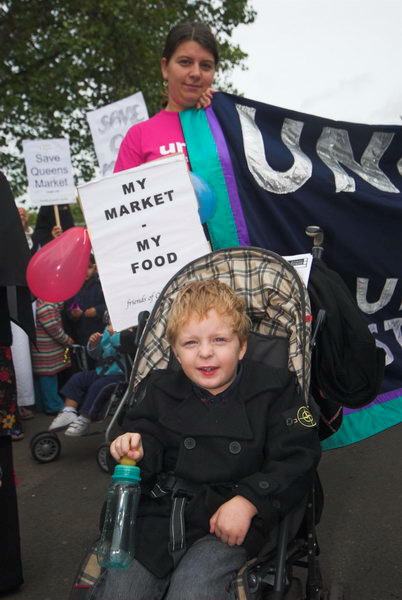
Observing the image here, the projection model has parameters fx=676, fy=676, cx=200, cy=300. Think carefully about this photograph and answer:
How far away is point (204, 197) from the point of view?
133 inches

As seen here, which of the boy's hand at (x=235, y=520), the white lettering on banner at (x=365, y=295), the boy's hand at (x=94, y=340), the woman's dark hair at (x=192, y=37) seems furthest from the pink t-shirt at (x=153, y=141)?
the boy's hand at (x=94, y=340)

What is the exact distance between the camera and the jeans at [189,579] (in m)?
1.93

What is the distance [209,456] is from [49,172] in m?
5.97

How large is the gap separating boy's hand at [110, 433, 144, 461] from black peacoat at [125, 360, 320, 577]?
0.07 metres

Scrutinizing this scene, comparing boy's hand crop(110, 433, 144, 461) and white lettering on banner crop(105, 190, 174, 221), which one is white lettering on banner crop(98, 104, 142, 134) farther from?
boy's hand crop(110, 433, 144, 461)

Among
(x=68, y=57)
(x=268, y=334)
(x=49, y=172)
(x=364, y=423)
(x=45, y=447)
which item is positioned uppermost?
(x=68, y=57)

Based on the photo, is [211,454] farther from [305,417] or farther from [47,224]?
[47,224]

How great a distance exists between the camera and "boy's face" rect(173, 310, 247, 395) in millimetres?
2205

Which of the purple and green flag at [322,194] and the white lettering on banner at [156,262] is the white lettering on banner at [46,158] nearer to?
the purple and green flag at [322,194]

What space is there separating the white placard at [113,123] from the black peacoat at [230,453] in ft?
18.7

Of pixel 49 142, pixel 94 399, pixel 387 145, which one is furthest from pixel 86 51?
pixel 387 145

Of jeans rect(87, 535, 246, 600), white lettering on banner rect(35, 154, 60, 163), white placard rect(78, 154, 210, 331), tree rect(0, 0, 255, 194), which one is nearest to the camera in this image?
jeans rect(87, 535, 246, 600)

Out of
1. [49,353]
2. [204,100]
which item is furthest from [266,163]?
[49,353]

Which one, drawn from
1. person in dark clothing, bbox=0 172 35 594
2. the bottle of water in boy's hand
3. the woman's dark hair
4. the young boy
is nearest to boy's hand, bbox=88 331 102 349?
person in dark clothing, bbox=0 172 35 594
